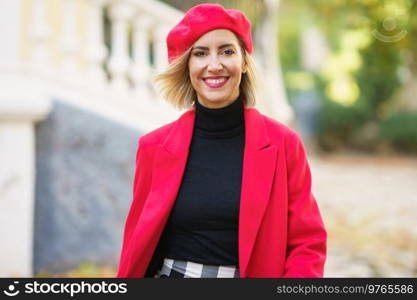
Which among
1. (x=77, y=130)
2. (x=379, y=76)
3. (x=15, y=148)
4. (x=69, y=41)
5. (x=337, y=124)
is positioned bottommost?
(x=15, y=148)

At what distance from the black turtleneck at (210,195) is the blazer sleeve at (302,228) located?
173mm

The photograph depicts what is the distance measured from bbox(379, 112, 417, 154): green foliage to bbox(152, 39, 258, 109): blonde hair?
12532 mm

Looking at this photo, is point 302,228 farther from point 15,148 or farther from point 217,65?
point 15,148

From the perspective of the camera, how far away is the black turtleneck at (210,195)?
1.87 meters

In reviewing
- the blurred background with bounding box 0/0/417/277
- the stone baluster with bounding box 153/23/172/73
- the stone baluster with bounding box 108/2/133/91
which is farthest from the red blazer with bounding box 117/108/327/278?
the stone baluster with bounding box 153/23/172/73

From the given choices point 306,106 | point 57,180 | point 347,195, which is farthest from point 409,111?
point 57,180

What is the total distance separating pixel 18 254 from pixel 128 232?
6.52 ft

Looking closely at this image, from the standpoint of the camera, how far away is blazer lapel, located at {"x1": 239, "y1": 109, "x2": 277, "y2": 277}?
1821 mm

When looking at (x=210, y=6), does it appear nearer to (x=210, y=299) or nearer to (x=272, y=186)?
(x=272, y=186)

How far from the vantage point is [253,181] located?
1.87m

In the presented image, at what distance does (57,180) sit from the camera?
12.9 feet

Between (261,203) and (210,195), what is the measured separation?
0.17 metres

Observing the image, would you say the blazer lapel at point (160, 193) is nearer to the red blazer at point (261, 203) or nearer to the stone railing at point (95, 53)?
the red blazer at point (261, 203)

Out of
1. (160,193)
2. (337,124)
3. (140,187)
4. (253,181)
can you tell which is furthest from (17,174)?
(337,124)
